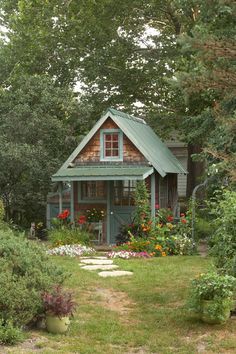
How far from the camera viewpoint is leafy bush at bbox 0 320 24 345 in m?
6.36

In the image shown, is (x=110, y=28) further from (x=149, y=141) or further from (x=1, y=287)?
(x=1, y=287)

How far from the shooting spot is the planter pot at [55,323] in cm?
711

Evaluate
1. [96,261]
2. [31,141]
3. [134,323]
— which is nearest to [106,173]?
[96,261]

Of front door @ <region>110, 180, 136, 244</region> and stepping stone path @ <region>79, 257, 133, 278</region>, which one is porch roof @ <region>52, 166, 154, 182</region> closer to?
front door @ <region>110, 180, 136, 244</region>

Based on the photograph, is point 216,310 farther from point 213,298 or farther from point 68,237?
point 68,237

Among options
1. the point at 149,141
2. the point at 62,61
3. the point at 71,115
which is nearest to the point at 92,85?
the point at 62,61

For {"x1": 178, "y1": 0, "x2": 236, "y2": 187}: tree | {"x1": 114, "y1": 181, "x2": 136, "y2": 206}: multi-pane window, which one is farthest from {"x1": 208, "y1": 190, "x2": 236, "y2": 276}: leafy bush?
{"x1": 114, "y1": 181, "x2": 136, "y2": 206}: multi-pane window

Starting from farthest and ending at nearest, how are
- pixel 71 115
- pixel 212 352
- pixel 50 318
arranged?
pixel 71 115
pixel 50 318
pixel 212 352

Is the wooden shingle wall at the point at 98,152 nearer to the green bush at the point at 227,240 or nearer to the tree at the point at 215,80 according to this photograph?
the tree at the point at 215,80

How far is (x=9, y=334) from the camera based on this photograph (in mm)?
6418

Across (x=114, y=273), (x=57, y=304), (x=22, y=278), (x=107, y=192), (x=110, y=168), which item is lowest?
(x=114, y=273)

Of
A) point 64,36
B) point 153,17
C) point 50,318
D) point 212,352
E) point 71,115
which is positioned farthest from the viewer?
point 153,17

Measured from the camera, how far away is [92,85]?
26234 mm

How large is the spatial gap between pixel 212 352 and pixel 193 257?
7.92 meters
